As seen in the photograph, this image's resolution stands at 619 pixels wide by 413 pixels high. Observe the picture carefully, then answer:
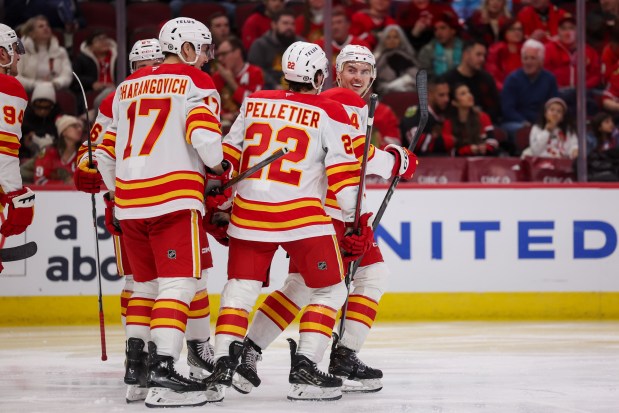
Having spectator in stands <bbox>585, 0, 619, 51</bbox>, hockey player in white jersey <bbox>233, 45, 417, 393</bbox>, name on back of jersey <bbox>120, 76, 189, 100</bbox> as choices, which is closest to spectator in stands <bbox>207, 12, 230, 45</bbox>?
spectator in stands <bbox>585, 0, 619, 51</bbox>

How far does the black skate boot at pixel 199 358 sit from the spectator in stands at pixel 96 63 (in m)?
2.92

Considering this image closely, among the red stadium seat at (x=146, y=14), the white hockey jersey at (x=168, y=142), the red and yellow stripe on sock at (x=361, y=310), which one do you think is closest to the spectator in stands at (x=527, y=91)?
the red stadium seat at (x=146, y=14)

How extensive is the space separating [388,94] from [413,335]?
1.86m

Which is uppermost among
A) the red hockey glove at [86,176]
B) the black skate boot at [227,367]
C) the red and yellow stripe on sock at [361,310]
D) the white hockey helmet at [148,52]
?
the white hockey helmet at [148,52]

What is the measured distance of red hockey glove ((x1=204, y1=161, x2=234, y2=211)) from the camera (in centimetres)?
430

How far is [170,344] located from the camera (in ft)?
13.6

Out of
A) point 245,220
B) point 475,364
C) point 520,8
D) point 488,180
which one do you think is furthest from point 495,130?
point 245,220

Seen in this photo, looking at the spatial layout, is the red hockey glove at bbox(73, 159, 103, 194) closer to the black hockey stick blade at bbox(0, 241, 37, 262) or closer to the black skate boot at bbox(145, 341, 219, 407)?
the black hockey stick blade at bbox(0, 241, 37, 262)

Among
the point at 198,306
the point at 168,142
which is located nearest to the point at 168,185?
the point at 168,142

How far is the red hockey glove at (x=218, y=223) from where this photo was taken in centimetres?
457

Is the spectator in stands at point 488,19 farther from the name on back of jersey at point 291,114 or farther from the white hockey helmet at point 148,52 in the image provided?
the name on back of jersey at point 291,114

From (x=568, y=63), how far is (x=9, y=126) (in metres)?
3.84

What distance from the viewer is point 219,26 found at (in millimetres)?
7680

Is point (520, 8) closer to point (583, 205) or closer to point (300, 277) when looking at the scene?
point (583, 205)
